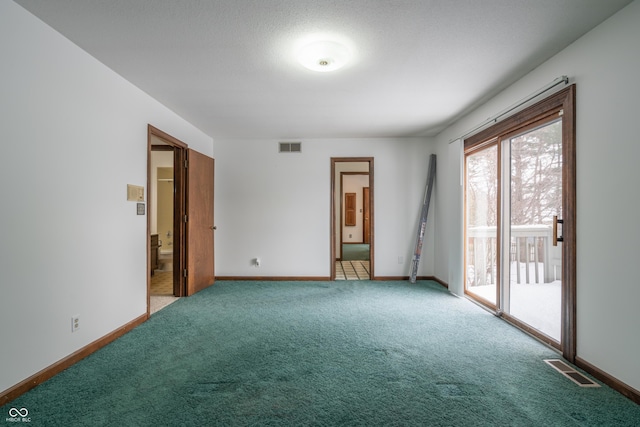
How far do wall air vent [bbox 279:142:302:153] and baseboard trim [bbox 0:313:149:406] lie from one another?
11.0 feet

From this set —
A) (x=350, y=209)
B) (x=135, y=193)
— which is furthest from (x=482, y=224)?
(x=350, y=209)

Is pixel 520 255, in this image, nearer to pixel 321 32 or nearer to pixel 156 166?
pixel 321 32

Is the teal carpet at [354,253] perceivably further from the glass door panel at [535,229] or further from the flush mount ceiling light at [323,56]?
the flush mount ceiling light at [323,56]

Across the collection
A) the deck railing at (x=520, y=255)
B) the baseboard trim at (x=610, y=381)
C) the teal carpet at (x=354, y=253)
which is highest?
the deck railing at (x=520, y=255)

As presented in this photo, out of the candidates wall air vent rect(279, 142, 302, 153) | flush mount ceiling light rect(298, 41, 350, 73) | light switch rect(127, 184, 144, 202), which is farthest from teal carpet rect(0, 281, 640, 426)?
wall air vent rect(279, 142, 302, 153)

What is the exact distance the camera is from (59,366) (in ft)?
6.77

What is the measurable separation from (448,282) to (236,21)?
4156 millimetres

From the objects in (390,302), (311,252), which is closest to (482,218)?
(390,302)

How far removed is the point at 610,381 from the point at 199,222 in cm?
467

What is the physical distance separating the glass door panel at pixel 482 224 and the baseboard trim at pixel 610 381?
1.20m

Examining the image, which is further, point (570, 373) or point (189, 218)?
point (189, 218)

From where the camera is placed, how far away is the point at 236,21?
1940 mm

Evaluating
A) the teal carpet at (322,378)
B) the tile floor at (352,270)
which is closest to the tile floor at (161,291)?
the teal carpet at (322,378)

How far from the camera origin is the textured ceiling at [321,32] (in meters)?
1.81
